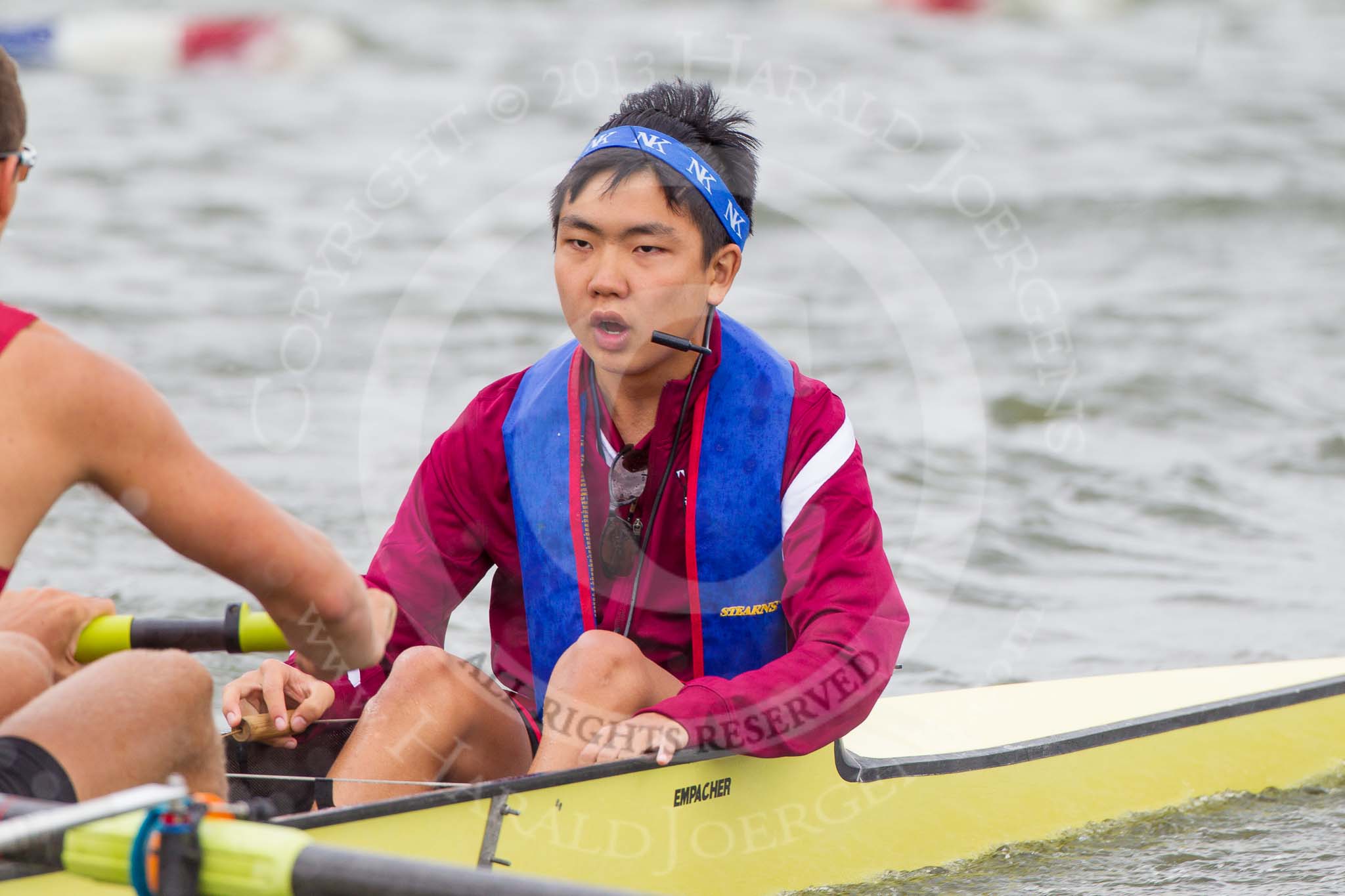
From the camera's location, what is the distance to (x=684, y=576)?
2.74 metres

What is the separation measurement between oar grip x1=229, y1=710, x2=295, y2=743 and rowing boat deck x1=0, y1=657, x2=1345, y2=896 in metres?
0.40

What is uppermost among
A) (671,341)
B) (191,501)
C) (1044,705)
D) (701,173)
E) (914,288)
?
(914,288)

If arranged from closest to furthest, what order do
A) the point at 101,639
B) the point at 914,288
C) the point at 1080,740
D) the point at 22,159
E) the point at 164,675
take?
1. the point at 22,159
2. the point at 164,675
3. the point at 101,639
4. the point at 1080,740
5. the point at 914,288

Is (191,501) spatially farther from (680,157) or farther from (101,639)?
(680,157)

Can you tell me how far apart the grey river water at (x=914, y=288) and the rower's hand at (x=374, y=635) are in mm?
1343

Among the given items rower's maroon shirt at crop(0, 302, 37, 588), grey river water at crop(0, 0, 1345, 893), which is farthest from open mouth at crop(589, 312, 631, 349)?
grey river water at crop(0, 0, 1345, 893)

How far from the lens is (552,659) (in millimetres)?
2826

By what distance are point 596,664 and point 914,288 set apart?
7.20 meters

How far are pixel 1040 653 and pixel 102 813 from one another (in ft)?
11.6

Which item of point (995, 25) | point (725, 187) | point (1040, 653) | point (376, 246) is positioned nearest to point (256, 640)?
point (725, 187)

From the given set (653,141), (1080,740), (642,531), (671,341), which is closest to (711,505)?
(642,531)

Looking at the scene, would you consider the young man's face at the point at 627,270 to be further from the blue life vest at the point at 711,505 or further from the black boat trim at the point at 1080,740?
the black boat trim at the point at 1080,740

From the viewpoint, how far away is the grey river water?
513 centimetres

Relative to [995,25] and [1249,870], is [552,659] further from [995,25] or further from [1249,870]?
[995,25]
